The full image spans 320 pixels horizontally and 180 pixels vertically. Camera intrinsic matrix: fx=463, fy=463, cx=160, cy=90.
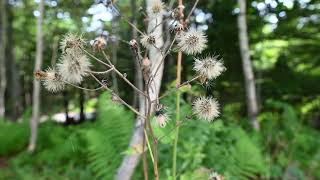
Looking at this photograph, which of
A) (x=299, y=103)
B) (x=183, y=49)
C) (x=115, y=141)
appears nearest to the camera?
(x=183, y=49)

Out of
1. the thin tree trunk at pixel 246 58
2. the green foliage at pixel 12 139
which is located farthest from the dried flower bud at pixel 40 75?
the green foliage at pixel 12 139

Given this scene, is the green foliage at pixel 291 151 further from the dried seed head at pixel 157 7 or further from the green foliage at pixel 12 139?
the green foliage at pixel 12 139

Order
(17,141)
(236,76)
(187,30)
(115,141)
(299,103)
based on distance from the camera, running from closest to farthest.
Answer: (187,30), (115,141), (236,76), (299,103), (17,141)

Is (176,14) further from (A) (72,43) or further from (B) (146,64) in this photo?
(A) (72,43)

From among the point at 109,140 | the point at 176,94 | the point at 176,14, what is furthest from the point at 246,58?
the point at 176,14

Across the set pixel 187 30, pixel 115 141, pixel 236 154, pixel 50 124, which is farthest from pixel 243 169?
pixel 50 124

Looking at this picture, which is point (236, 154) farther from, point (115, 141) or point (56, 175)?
point (56, 175)
